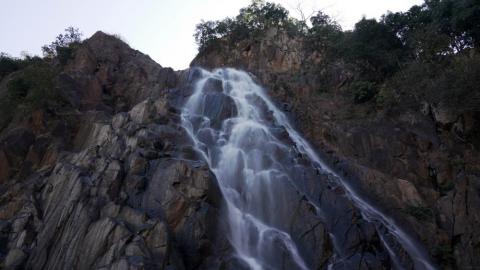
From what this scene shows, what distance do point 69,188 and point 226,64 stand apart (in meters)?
22.7

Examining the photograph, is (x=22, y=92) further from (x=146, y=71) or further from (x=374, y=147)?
(x=374, y=147)

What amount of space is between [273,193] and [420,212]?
746 cm

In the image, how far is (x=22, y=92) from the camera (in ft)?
89.0

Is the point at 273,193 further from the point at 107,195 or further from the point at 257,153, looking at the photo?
the point at 107,195

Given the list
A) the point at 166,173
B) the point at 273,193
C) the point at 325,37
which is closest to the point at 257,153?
the point at 273,193

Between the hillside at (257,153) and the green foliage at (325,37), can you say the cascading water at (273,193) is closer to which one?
the hillside at (257,153)

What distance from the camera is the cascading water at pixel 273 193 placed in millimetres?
16562

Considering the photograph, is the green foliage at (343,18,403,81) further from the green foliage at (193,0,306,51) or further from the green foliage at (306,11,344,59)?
the green foliage at (193,0,306,51)

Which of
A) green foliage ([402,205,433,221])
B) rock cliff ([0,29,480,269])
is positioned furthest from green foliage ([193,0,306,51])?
green foliage ([402,205,433,221])

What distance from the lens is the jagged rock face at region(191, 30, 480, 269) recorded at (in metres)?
19.8

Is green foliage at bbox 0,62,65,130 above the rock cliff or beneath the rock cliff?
above

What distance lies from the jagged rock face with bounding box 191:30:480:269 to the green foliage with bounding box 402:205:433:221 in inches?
1.8

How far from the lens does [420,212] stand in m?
20.9

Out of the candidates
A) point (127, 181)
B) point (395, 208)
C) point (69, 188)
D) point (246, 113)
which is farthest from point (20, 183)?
point (395, 208)
